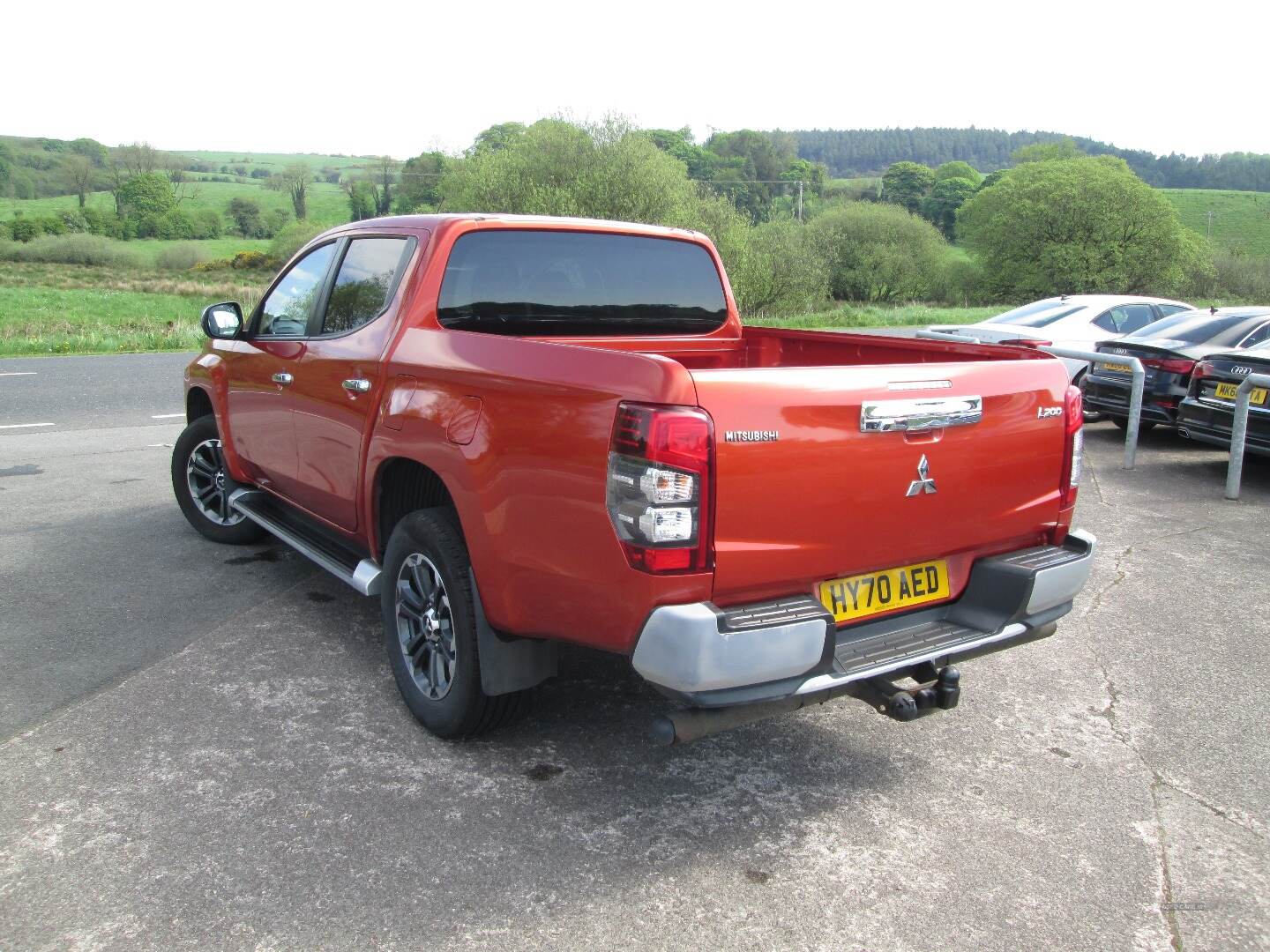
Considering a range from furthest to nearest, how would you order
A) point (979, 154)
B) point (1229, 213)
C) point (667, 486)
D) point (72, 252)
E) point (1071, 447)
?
point (979, 154) → point (1229, 213) → point (72, 252) → point (1071, 447) → point (667, 486)

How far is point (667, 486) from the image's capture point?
262cm

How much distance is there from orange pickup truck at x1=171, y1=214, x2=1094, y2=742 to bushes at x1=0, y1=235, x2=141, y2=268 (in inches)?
3150

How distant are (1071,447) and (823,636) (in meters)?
1.44

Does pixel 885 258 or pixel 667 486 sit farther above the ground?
pixel 667 486

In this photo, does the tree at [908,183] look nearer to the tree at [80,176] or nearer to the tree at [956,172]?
the tree at [956,172]

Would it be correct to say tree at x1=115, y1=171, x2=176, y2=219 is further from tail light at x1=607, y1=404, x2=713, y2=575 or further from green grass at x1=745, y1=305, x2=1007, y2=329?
tail light at x1=607, y1=404, x2=713, y2=575

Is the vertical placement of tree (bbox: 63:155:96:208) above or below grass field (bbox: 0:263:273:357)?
above

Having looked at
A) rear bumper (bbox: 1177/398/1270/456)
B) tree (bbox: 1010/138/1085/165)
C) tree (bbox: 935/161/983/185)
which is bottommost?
rear bumper (bbox: 1177/398/1270/456)

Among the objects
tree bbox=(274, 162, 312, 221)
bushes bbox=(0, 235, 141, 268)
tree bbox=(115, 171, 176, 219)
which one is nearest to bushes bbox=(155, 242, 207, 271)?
bushes bbox=(0, 235, 141, 268)

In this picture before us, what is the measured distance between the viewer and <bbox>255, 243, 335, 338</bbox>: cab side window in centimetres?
475

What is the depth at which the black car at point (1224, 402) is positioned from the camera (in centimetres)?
829

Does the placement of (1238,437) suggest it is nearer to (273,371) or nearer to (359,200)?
(273,371)

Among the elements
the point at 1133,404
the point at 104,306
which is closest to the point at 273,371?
the point at 1133,404

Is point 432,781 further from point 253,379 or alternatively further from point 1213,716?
point 1213,716
